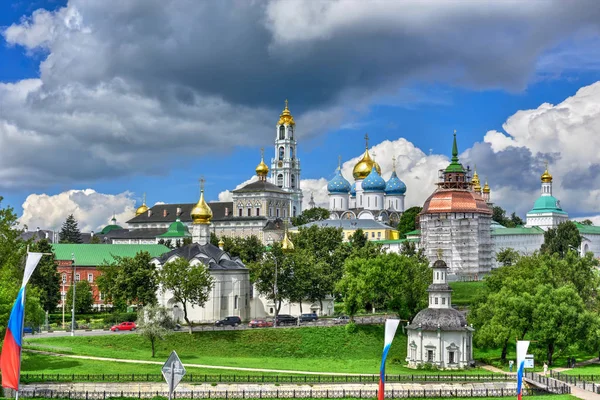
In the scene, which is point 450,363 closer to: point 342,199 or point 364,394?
point 364,394

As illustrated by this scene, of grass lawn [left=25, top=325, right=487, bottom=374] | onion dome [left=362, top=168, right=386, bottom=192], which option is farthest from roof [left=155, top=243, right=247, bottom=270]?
onion dome [left=362, top=168, right=386, bottom=192]

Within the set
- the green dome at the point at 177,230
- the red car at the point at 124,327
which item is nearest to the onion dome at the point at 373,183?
the green dome at the point at 177,230

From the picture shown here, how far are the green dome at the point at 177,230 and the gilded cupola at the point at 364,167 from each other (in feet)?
144

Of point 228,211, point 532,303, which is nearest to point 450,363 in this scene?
point 532,303

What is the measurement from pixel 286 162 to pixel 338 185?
554 inches

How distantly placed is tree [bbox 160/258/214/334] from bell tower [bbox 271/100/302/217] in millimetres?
117410

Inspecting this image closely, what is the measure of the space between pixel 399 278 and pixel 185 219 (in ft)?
373

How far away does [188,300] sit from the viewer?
268ft

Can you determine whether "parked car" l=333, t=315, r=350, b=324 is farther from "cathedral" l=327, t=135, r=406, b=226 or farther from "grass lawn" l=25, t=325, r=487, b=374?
"cathedral" l=327, t=135, r=406, b=226

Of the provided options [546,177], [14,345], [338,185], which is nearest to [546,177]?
[546,177]

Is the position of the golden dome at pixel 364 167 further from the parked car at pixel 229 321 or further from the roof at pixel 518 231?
the parked car at pixel 229 321

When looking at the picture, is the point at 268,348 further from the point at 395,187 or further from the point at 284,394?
the point at 395,187

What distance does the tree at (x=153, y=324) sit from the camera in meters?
66.7

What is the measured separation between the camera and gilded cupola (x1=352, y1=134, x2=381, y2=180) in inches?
7746
